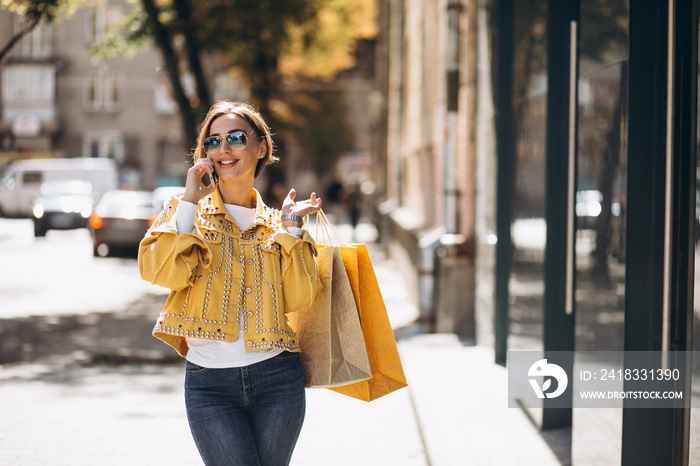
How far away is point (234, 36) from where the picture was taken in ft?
53.4

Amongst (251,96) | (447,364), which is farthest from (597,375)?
(251,96)

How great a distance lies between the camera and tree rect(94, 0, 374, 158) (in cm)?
1109

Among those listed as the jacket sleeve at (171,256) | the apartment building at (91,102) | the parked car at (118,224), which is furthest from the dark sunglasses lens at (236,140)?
the apartment building at (91,102)

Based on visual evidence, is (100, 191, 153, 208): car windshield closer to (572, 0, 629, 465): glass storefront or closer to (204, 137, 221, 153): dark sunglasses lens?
(572, 0, 629, 465): glass storefront

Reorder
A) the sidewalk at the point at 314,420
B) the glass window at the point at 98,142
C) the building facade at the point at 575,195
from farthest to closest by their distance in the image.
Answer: the glass window at the point at 98,142 → the sidewalk at the point at 314,420 → the building facade at the point at 575,195

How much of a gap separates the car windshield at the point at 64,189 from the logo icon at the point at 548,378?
85.5 ft

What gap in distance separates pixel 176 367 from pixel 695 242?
236 inches

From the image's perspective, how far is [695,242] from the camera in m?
3.88

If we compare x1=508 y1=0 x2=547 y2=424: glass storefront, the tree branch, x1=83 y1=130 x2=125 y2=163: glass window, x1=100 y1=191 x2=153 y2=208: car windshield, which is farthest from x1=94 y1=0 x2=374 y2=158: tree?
x1=83 y1=130 x2=125 y2=163: glass window

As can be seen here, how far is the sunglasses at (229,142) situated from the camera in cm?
318

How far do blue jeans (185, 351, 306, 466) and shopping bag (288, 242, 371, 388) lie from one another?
0.12 m

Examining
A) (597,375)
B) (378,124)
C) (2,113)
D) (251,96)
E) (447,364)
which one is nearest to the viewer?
(597,375)

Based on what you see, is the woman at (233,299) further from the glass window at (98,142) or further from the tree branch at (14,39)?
the glass window at (98,142)

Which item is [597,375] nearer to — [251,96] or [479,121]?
[479,121]
